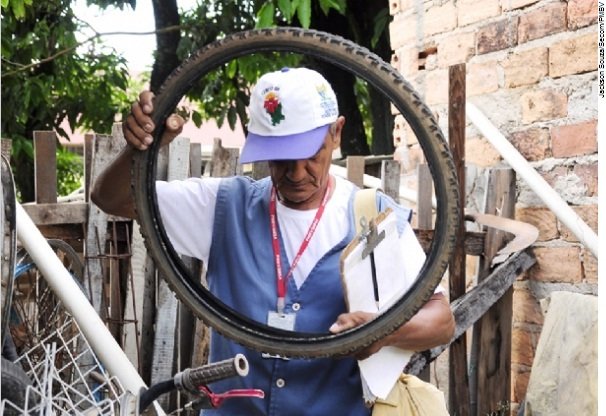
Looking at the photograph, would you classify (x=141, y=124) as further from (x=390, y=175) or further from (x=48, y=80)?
(x=48, y=80)

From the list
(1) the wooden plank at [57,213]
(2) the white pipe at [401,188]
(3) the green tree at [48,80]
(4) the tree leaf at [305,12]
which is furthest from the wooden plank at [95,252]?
(3) the green tree at [48,80]

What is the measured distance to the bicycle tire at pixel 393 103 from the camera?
1.50 meters

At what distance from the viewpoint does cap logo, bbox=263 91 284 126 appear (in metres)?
1.64

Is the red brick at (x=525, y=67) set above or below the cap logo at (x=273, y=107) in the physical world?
above

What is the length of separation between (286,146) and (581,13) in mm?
1815

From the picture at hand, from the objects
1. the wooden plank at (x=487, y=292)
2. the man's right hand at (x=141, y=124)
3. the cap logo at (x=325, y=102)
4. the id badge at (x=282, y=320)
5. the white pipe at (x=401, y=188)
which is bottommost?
the wooden plank at (x=487, y=292)

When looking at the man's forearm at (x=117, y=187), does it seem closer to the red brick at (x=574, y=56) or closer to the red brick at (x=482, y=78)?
the red brick at (x=574, y=56)

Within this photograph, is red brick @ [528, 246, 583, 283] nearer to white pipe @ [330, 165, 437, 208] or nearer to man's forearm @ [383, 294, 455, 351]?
white pipe @ [330, 165, 437, 208]

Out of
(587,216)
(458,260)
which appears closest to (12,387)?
(458,260)

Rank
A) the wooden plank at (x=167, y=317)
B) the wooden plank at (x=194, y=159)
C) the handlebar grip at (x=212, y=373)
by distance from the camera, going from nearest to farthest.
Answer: the handlebar grip at (x=212, y=373) → the wooden plank at (x=167, y=317) → the wooden plank at (x=194, y=159)

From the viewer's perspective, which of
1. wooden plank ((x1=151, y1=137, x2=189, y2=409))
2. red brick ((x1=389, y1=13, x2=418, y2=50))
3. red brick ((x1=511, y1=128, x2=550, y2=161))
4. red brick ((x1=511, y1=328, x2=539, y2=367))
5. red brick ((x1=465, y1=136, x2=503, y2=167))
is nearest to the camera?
wooden plank ((x1=151, y1=137, x2=189, y2=409))

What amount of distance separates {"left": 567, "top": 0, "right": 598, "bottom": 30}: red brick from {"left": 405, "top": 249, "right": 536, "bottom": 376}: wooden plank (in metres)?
0.80

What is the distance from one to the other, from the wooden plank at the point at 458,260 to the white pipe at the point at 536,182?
0.87 ft

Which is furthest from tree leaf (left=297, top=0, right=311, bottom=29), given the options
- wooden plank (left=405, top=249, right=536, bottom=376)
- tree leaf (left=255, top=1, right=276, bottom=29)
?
wooden plank (left=405, top=249, right=536, bottom=376)
